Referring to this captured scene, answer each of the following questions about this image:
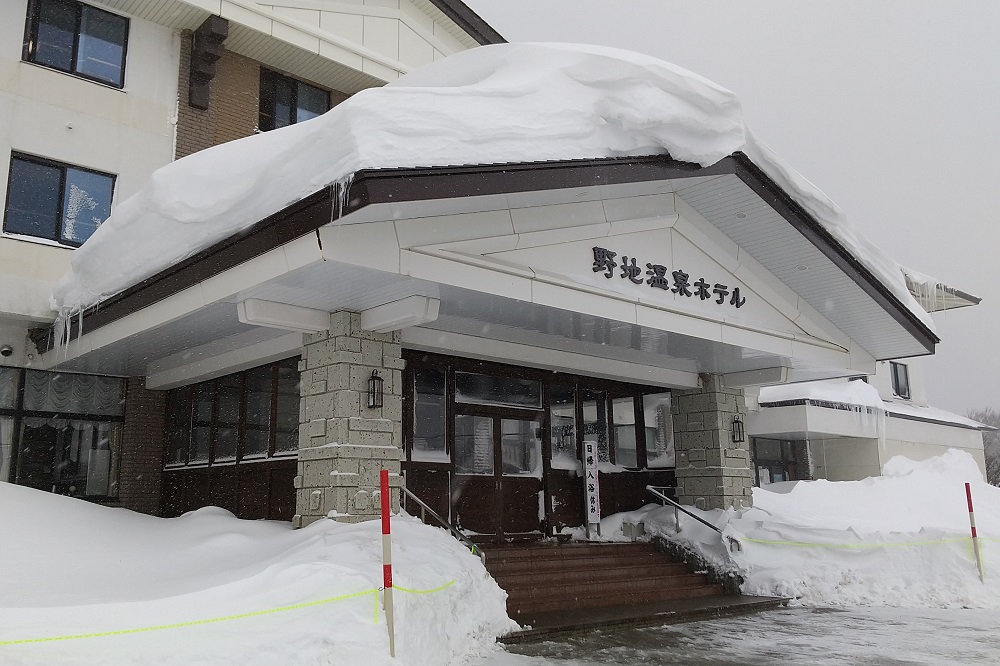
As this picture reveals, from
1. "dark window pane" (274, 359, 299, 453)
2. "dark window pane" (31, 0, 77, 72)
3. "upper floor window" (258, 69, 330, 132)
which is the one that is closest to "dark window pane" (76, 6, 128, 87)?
"dark window pane" (31, 0, 77, 72)

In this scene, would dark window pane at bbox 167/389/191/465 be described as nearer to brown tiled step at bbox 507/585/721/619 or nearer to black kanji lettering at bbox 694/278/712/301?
brown tiled step at bbox 507/585/721/619

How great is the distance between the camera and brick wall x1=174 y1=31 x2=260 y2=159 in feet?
46.9

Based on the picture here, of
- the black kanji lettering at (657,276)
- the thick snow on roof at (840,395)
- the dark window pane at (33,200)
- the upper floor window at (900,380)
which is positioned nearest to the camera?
the black kanji lettering at (657,276)

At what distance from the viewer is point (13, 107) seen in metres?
12.6

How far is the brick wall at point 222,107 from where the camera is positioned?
46.9ft

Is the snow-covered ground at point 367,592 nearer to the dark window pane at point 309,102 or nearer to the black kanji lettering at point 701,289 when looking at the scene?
the black kanji lettering at point 701,289

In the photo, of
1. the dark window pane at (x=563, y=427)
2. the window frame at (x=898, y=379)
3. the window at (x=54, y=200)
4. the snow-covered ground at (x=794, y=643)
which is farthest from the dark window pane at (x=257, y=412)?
A: the window frame at (x=898, y=379)

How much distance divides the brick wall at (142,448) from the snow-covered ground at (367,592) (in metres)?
2.65

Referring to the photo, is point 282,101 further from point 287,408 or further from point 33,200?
point 287,408

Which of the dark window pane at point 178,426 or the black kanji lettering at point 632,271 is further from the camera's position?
the dark window pane at point 178,426

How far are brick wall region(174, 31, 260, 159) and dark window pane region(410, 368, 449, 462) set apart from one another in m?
6.26

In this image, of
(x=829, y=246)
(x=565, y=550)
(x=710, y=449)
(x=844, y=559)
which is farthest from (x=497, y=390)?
(x=844, y=559)

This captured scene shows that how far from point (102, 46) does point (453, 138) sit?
9.47m

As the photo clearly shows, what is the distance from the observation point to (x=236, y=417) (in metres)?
12.0
